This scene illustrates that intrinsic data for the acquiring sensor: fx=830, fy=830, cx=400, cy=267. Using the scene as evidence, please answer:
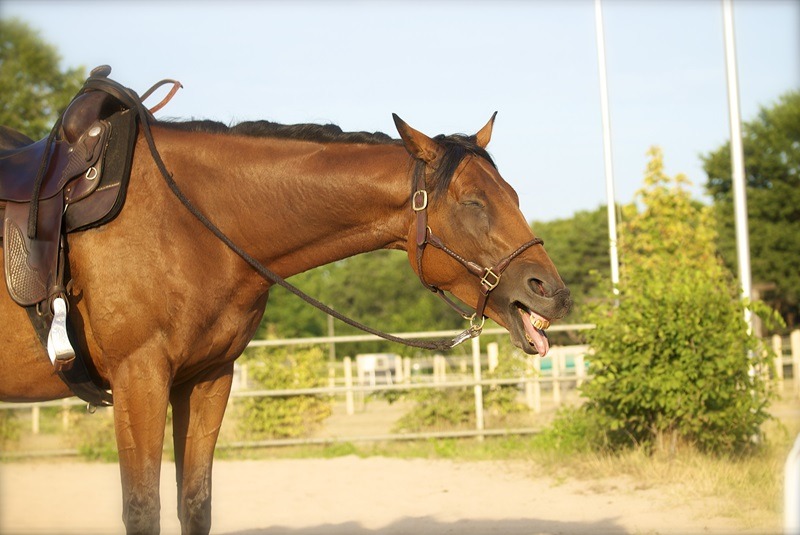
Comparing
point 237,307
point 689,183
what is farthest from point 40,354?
point 689,183

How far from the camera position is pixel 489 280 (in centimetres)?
350

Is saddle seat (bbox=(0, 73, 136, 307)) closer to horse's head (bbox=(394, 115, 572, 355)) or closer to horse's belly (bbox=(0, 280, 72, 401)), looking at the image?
horse's belly (bbox=(0, 280, 72, 401))

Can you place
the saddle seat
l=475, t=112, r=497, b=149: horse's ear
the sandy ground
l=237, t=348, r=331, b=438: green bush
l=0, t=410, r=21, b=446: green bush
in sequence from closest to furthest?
the saddle seat
l=475, t=112, r=497, b=149: horse's ear
the sandy ground
l=237, t=348, r=331, b=438: green bush
l=0, t=410, r=21, b=446: green bush

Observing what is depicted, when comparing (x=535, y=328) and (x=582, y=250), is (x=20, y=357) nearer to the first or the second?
(x=535, y=328)

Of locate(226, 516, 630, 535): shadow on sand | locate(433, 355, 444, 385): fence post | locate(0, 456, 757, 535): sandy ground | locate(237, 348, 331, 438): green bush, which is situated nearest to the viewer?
locate(226, 516, 630, 535): shadow on sand

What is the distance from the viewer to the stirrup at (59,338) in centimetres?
335

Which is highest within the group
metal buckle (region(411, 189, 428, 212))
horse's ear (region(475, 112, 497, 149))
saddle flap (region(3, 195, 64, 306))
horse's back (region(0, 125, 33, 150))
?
horse's back (region(0, 125, 33, 150))

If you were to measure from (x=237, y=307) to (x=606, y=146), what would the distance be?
12868 mm

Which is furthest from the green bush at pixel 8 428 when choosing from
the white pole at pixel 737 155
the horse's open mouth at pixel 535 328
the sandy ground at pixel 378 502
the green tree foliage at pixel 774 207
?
the green tree foliage at pixel 774 207

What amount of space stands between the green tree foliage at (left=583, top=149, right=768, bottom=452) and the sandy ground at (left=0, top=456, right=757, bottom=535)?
0.83 meters

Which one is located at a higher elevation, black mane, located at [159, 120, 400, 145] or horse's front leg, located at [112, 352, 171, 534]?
black mane, located at [159, 120, 400, 145]

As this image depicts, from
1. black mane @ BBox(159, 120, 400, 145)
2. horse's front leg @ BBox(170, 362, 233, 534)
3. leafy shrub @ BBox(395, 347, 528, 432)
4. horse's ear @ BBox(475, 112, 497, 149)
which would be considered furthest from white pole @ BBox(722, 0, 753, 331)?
horse's front leg @ BBox(170, 362, 233, 534)

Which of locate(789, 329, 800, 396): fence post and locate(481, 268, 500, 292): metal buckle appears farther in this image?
locate(789, 329, 800, 396): fence post

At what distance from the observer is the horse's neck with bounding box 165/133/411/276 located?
371 cm
